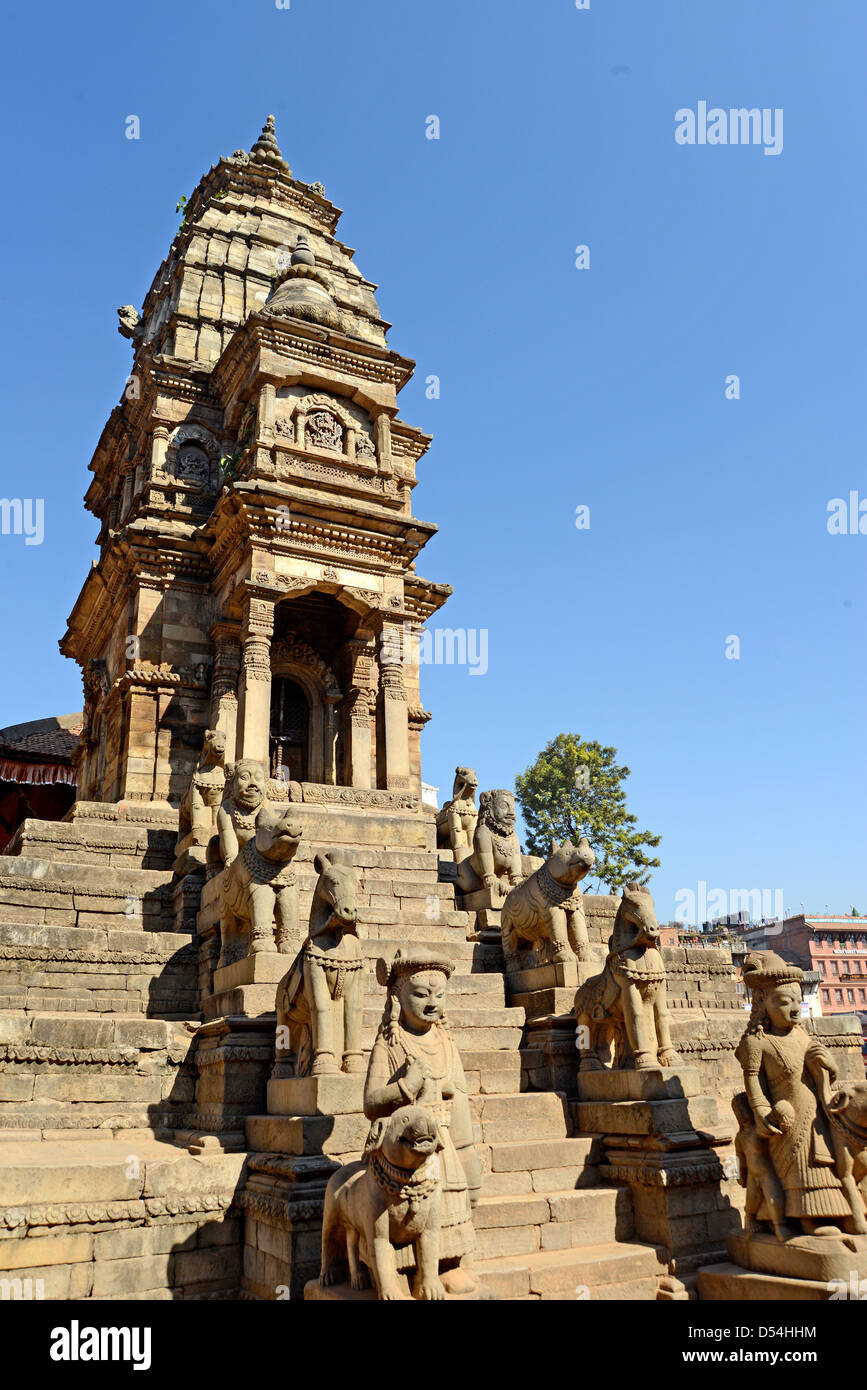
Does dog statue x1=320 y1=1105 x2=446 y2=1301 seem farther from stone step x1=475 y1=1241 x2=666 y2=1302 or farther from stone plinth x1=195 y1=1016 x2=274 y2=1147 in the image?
stone plinth x1=195 y1=1016 x2=274 y2=1147

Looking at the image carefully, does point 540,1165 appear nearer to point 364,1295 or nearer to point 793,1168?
point 793,1168

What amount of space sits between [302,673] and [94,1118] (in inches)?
515

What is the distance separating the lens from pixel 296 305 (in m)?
21.8

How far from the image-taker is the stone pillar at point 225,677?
1925cm

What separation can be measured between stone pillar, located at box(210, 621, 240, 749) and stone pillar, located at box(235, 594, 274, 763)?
1.18 metres

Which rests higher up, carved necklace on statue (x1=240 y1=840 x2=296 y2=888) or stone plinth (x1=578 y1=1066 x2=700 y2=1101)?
carved necklace on statue (x1=240 y1=840 x2=296 y2=888)

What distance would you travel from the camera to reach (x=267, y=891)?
9.77m

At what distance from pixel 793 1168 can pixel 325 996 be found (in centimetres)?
374

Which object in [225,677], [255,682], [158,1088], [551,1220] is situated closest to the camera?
[551,1220]

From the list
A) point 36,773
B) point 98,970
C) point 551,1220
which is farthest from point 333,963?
point 36,773

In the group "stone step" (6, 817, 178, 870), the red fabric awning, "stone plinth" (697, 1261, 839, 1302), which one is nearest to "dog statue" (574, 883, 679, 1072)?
"stone plinth" (697, 1261, 839, 1302)

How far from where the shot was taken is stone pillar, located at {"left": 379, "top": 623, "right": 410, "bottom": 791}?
19.2m
